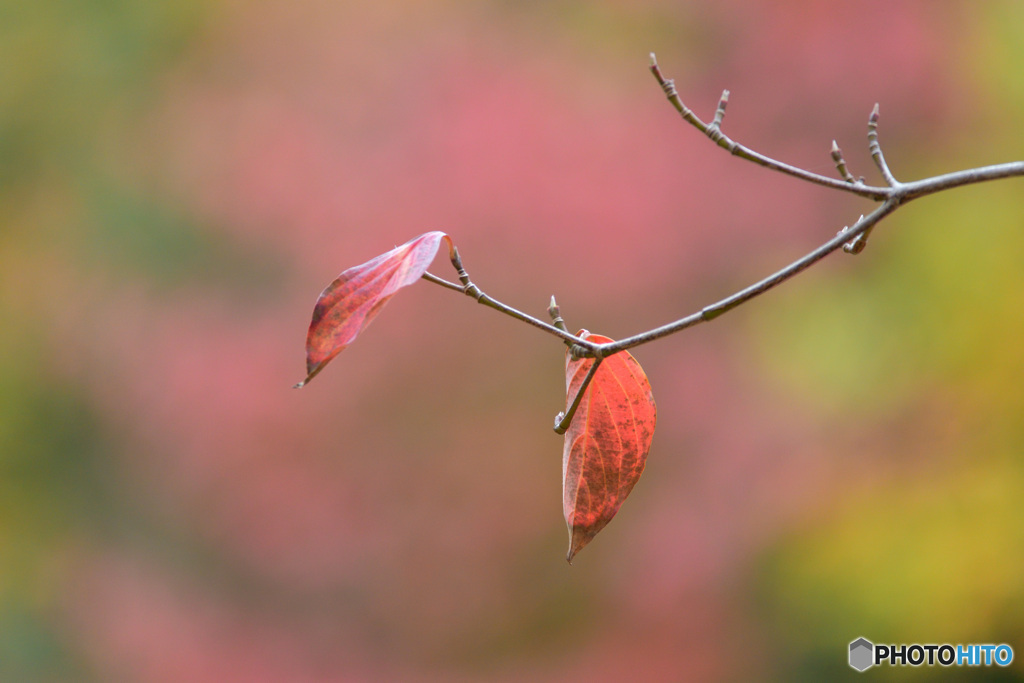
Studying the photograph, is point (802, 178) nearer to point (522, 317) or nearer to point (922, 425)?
point (522, 317)

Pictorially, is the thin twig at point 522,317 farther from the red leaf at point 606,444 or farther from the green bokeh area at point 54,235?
the green bokeh area at point 54,235

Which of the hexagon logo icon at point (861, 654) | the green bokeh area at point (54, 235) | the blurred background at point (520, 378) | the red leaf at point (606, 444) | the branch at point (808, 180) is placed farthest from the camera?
the green bokeh area at point (54, 235)

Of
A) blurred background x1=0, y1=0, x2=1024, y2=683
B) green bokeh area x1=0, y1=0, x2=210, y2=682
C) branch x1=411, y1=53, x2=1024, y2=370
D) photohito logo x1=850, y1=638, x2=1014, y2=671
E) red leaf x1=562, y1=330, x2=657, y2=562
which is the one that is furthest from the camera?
green bokeh area x1=0, y1=0, x2=210, y2=682

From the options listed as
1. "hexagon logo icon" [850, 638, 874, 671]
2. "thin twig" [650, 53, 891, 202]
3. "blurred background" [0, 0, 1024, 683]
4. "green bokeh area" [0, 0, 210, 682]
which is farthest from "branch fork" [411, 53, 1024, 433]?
"green bokeh area" [0, 0, 210, 682]

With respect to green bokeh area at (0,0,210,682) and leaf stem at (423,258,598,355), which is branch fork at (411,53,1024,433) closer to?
leaf stem at (423,258,598,355)

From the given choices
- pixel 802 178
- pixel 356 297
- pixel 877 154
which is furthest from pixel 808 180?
pixel 356 297

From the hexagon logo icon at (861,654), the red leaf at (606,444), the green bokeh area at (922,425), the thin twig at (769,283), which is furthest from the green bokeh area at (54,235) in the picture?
the thin twig at (769,283)
